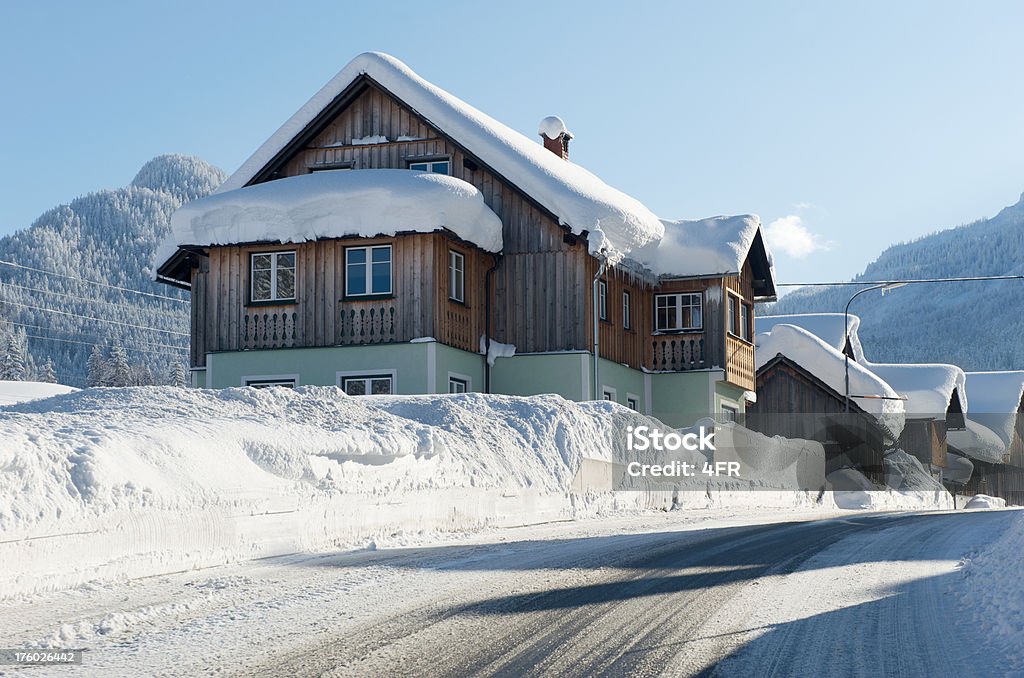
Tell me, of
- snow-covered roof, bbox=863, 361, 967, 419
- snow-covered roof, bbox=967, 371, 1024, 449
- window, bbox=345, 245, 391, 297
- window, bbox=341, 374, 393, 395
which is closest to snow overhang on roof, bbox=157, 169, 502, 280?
window, bbox=345, 245, 391, 297

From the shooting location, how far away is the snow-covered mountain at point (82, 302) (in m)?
135

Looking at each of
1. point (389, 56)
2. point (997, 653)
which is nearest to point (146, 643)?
point (997, 653)

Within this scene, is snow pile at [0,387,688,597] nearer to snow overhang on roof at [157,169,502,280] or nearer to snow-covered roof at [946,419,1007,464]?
snow overhang on roof at [157,169,502,280]

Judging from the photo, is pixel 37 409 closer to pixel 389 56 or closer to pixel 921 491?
pixel 389 56

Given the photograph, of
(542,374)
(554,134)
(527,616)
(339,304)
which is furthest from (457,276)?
(527,616)

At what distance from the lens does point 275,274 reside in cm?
2683

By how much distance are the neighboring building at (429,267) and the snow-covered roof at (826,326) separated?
81.9 feet

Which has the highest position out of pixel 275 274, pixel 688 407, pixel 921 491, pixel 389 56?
pixel 389 56

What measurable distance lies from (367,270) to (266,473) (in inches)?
554

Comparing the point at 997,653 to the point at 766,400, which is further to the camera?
the point at 766,400

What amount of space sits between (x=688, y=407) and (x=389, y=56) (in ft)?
38.7

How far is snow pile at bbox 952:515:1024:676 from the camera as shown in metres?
7.18

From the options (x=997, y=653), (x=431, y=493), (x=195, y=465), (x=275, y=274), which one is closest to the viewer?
(x=997, y=653)

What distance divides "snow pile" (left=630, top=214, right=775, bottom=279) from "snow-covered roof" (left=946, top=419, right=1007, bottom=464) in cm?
3314
